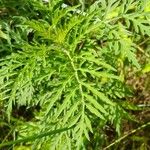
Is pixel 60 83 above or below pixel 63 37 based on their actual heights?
below

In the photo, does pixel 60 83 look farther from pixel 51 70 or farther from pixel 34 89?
pixel 34 89

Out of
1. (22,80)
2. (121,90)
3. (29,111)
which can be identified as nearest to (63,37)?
(22,80)

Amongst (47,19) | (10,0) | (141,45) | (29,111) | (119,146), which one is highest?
(10,0)

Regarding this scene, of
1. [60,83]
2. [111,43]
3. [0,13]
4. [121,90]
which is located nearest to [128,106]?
[121,90]

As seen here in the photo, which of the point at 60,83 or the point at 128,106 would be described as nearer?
the point at 60,83

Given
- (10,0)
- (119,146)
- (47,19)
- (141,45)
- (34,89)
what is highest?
(10,0)

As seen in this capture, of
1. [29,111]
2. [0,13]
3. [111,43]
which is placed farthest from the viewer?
[0,13]

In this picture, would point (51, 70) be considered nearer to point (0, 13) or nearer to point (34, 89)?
point (34, 89)

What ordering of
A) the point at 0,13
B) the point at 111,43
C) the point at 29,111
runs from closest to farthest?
the point at 111,43, the point at 29,111, the point at 0,13

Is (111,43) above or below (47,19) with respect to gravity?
below
